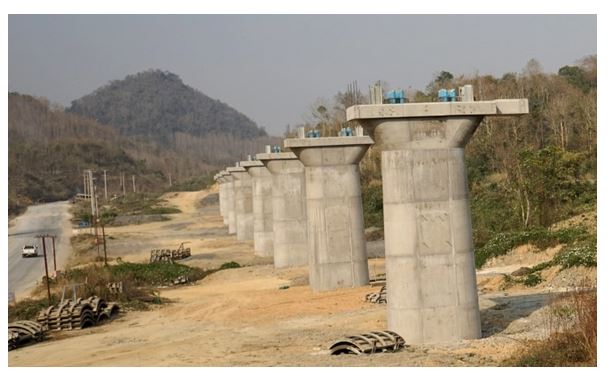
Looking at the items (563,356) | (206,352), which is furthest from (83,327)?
(563,356)

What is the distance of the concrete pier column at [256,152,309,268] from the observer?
42.6 meters

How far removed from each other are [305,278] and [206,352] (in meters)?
16.8

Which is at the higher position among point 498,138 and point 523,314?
point 498,138

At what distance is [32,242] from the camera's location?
238ft

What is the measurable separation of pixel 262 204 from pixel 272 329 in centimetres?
2666

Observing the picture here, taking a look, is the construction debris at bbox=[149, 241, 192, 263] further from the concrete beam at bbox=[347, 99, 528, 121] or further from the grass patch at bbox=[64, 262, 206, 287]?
the concrete beam at bbox=[347, 99, 528, 121]

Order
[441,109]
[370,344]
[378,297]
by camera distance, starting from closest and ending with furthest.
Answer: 1. [370,344]
2. [441,109]
3. [378,297]

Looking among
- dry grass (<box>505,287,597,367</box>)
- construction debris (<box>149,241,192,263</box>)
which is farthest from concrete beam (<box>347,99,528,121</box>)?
construction debris (<box>149,241,192,263</box>)

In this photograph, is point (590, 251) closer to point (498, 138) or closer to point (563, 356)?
point (563, 356)

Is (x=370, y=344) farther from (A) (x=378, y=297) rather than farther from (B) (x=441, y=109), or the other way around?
(A) (x=378, y=297)

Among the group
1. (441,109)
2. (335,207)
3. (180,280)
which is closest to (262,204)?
(180,280)

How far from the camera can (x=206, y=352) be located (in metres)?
21.2

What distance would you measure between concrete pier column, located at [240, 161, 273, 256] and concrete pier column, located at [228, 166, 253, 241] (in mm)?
9286

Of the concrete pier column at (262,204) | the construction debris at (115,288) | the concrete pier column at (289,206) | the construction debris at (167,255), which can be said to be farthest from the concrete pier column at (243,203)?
the construction debris at (115,288)
